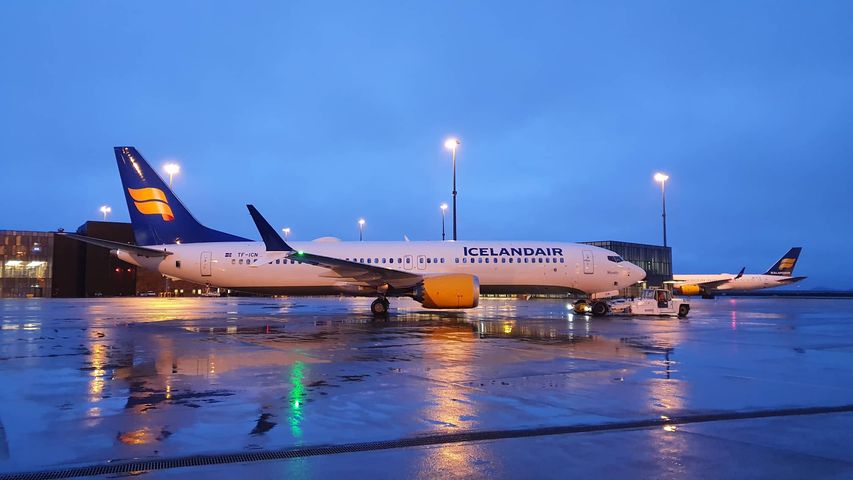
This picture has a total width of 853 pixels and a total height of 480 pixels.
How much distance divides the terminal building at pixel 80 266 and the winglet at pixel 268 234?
194 ft

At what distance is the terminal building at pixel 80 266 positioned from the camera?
75125mm

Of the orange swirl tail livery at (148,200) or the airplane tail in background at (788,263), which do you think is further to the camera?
the airplane tail in background at (788,263)

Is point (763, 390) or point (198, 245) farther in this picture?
point (198, 245)

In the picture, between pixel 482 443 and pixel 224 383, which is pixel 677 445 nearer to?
pixel 482 443

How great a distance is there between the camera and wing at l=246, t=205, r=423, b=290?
22.9 metres

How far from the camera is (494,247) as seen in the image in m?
27.4

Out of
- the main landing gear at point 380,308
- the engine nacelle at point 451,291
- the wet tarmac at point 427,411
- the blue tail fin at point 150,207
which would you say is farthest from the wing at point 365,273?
the wet tarmac at point 427,411

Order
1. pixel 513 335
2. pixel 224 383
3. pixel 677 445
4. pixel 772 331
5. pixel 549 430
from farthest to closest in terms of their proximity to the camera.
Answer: pixel 772 331 → pixel 513 335 → pixel 224 383 → pixel 549 430 → pixel 677 445

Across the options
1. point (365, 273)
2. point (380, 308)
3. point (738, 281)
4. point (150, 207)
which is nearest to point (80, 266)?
point (150, 207)

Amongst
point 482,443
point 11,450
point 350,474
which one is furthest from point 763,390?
point 11,450

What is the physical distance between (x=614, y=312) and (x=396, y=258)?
10.2m

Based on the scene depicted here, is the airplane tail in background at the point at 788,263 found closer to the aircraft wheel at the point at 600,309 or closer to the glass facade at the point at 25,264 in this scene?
the aircraft wheel at the point at 600,309

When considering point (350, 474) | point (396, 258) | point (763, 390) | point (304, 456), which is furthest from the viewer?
point (396, 258)

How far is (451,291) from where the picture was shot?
2288cm
